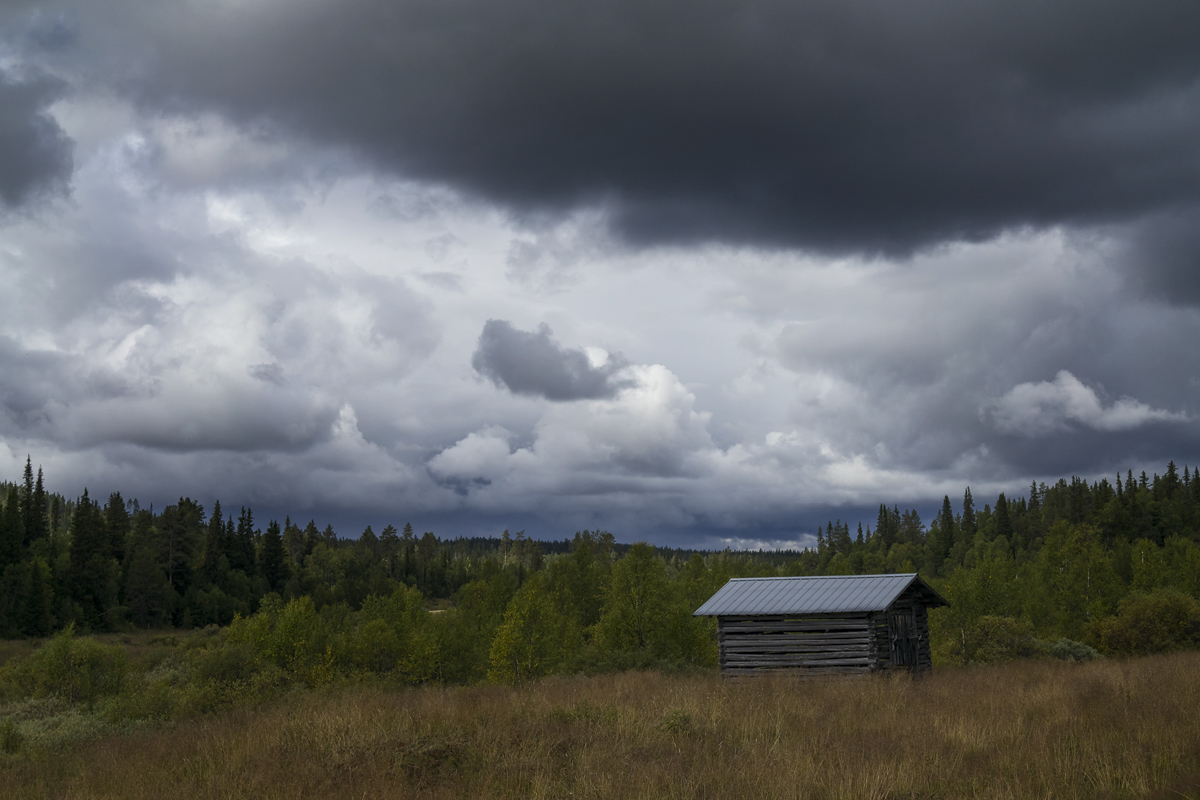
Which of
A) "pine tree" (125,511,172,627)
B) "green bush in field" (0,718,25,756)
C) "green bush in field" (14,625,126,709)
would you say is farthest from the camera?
"pine tree" (125,511,172,627)

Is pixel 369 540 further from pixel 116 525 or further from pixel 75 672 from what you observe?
pixel 75 672

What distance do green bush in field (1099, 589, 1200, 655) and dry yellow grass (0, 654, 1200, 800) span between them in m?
25.1

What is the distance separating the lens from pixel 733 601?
28375mm

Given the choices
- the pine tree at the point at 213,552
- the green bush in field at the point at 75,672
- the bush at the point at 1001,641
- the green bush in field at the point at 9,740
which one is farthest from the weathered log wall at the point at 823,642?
the pine tree at the point at 213,552

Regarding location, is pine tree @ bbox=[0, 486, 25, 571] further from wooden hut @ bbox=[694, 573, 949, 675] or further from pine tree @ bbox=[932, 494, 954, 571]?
pine tree @ bbox=[932, 494, 954, 571]

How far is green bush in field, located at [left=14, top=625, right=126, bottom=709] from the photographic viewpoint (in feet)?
119

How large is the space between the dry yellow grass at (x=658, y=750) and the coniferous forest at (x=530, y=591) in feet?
40.1

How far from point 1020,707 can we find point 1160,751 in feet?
16.3

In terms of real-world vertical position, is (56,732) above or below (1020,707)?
below

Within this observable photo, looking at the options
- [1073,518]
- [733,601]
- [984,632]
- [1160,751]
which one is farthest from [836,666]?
[1073,518]

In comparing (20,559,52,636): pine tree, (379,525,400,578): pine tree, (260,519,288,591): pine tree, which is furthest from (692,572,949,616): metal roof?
(379,525,400,578): pine tree

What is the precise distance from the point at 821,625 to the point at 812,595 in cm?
118

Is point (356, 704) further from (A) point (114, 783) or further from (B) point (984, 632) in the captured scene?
(B) point (984, 632)

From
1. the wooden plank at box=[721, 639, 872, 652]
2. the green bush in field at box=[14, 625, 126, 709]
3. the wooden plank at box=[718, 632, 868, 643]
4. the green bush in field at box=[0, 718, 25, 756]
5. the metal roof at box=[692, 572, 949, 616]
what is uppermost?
the metal roof at box=[692, 572, 949, 616]
